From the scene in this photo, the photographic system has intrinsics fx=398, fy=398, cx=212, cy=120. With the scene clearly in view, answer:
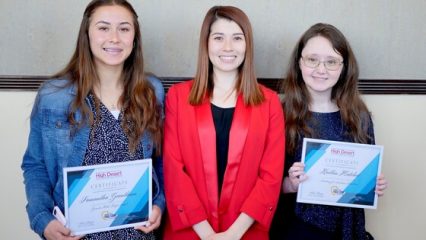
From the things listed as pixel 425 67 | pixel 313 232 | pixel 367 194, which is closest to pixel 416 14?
pixel 425 67

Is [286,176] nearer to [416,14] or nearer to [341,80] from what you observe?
[341,80]

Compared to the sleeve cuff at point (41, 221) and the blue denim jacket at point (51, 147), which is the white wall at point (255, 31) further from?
the sleeve cuff at point (41, 221)

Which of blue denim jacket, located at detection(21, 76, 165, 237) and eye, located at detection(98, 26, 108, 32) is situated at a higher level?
eye, located at detection(98, 26, 108, 32)

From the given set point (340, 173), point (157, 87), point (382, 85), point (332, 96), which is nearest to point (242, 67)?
point (157, 87)

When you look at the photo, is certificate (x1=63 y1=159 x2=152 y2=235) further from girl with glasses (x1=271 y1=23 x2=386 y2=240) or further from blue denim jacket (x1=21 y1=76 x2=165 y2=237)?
girl with glasses (x1=271 y1=23 x2=386 y2=240)

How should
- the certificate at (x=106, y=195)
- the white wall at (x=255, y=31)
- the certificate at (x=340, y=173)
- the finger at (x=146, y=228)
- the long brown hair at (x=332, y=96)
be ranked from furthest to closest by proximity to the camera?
the white wall at (x=255, y=31)
the long brown hair at (x=332, y=96)
the certificate at (x=340, y=173)
the finger at (x=146, y=228)
the certificate at (x=106, y=195)

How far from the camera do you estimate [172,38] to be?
2.03 metres

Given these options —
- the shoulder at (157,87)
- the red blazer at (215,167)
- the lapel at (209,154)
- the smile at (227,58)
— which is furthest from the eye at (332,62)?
the shoulder at (157,87)

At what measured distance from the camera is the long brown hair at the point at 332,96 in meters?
1.77

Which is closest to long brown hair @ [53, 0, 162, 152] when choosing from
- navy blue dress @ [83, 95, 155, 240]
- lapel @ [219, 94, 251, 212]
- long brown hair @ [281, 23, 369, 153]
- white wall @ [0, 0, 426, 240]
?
navy blue dress @ [83, 95, 155, 240]

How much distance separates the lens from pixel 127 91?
64.4 inches

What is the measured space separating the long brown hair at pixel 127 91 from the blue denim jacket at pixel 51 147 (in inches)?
1.5

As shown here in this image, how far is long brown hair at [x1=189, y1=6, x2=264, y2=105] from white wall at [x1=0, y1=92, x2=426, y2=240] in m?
0.85

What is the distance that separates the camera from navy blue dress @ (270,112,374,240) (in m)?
1.74
